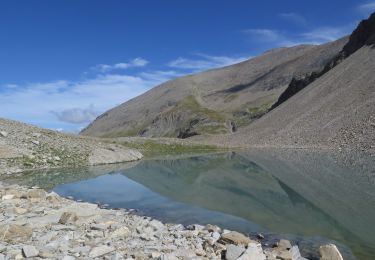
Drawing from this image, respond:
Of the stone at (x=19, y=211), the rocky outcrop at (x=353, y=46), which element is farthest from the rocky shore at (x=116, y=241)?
the rocky outcrop at (x=353, y=46)

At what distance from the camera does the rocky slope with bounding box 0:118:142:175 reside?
181ft

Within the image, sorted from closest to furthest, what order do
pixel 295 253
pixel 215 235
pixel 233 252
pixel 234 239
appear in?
pixel 233 252 → pixel 295 253 → pixel 234 239 → pixel 215 235

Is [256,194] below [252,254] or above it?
below

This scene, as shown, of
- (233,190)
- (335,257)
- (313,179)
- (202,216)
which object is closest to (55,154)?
(233,190)

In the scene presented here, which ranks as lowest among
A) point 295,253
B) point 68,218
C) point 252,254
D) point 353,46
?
point 295,253

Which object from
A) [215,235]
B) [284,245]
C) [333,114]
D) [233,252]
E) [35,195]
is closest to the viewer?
[233,252]

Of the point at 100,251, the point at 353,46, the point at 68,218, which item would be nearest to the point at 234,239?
the point at 100,251

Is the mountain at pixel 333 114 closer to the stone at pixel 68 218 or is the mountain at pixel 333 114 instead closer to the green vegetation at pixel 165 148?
the green vegetation at pixel 165 148

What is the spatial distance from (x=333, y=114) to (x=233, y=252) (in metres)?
84.5

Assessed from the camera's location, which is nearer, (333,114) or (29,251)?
(29,251)

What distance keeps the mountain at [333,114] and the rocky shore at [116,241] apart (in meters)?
56.4

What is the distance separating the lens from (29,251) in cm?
1500

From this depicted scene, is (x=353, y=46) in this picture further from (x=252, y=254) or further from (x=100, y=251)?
(x=100, y=251)

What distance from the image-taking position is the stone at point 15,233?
16.8m
